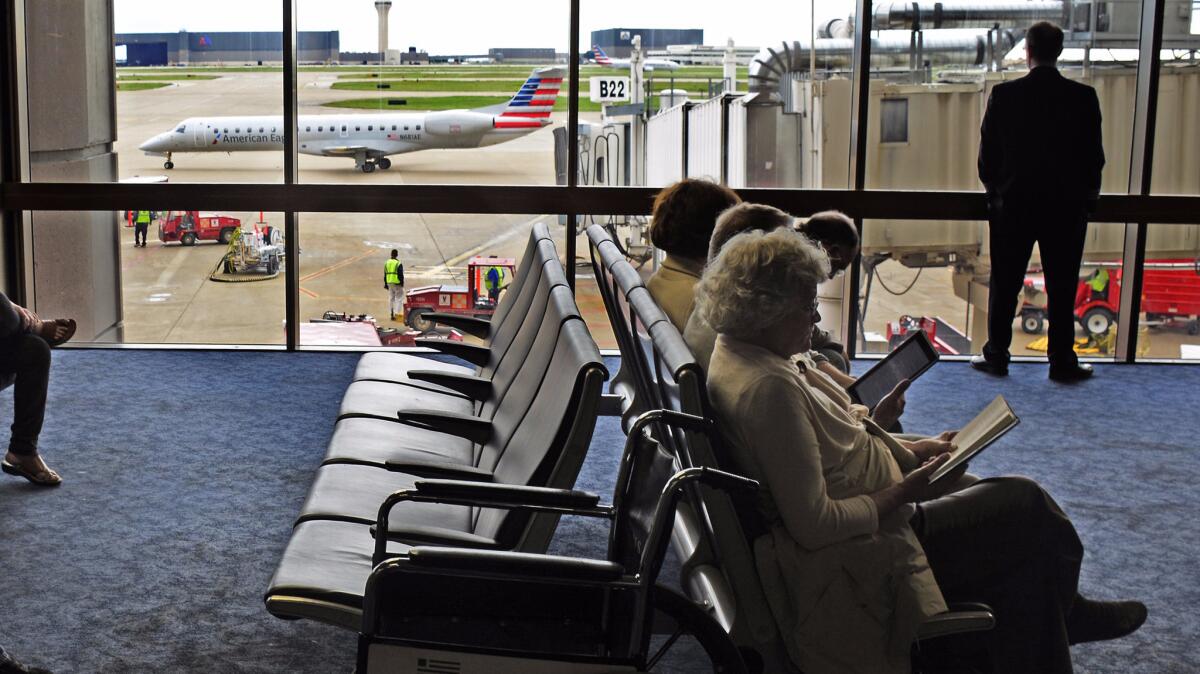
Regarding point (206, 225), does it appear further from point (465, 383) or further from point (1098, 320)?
point (1098, 320)

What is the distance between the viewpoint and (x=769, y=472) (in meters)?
2.15

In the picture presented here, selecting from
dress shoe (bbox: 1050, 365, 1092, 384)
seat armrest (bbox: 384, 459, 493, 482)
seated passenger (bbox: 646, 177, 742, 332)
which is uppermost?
seated passenger (bbox: 646, 177, 742, 332)

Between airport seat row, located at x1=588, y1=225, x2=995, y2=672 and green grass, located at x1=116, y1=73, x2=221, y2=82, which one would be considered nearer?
airport seat row, located at x1=588, y1=225, x2=995, y2=672

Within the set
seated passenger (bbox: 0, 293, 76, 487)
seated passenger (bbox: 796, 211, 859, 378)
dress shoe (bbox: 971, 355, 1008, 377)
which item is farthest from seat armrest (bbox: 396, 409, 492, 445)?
dress shoe (bbox: 971, 355, 1008, 377)

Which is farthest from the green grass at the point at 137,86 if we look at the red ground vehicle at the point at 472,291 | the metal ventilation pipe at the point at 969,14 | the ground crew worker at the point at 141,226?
the metal ventilation pipe at the point at 969,14

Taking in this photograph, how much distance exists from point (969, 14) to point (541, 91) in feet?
7.41

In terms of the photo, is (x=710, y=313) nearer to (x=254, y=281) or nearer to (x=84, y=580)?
(x=84, y=580)

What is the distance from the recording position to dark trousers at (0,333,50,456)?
3959mm

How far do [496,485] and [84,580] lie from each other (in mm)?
1563

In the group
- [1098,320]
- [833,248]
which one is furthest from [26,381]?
[1098,320]

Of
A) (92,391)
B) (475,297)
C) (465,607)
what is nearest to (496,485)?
(465,607)

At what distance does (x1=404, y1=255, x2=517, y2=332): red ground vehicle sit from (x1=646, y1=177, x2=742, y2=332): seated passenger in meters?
3.00

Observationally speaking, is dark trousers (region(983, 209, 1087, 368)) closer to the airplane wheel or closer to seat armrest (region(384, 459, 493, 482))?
the airplane wheel

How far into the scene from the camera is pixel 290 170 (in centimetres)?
627
